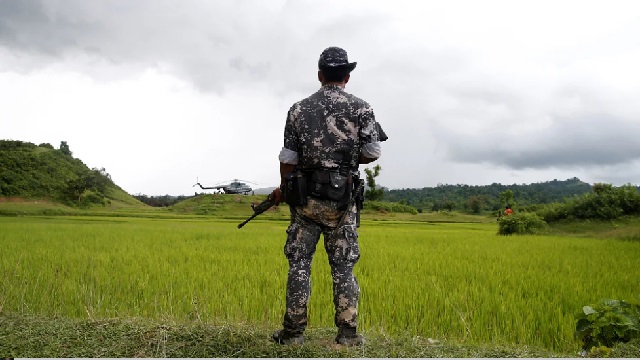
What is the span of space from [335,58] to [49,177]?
46352 mm

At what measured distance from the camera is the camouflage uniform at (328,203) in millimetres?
3734

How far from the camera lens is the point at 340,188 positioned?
12.2 feet

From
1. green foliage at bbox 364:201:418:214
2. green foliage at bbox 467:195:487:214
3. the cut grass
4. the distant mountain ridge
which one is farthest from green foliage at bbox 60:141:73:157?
the cut grass

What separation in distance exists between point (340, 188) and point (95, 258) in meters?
7.02

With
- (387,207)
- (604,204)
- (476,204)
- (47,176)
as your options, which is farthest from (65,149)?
(604,204)

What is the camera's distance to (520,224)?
60.8ft

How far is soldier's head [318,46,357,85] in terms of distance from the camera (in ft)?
12.4

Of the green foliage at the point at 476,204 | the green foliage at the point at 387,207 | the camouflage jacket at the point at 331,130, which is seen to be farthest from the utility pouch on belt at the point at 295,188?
the green foliage at the point at 476,204

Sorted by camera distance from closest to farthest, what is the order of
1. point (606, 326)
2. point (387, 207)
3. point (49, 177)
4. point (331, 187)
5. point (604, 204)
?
1. point (331, 187)
2. point (606, 326)
3. point (604, 204)
4. point (387, 207)
5. point (49, 177)

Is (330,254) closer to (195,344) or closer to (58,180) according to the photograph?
(195,344)

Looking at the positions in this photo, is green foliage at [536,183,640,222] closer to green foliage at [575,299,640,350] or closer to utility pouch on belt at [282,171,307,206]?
green foliage at [575,299,640,350]

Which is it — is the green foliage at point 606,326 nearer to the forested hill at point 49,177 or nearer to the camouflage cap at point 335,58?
the camouflage cap at point 335,58

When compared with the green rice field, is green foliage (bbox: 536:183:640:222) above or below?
above

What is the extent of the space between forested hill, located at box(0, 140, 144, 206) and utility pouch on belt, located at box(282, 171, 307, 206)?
134ft
